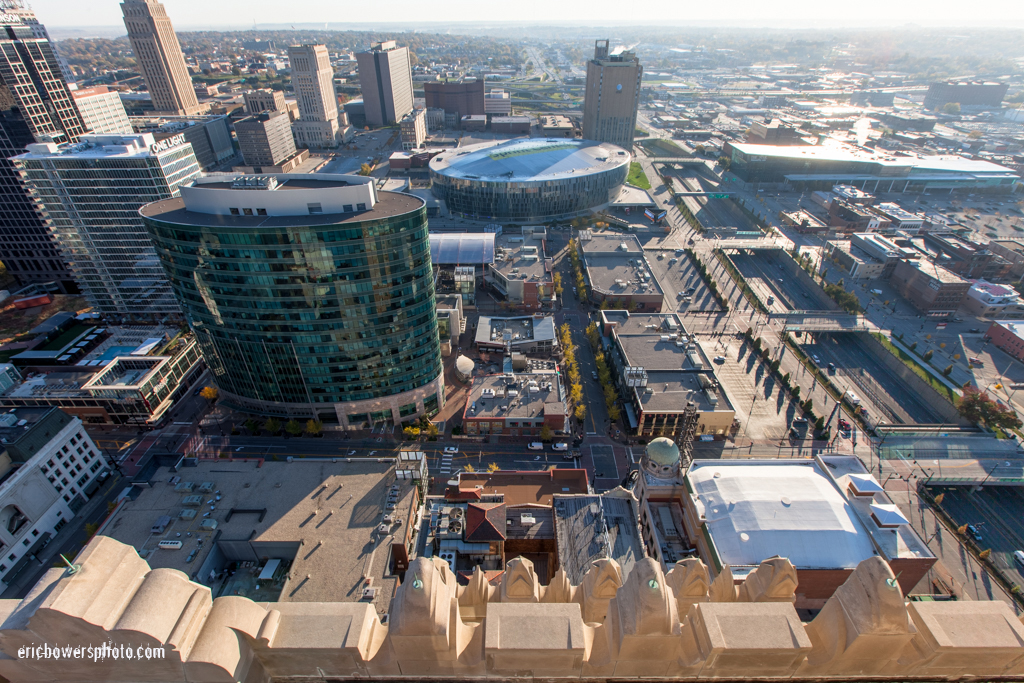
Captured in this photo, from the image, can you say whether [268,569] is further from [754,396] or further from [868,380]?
[868,380]

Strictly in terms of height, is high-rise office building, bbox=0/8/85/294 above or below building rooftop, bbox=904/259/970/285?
above

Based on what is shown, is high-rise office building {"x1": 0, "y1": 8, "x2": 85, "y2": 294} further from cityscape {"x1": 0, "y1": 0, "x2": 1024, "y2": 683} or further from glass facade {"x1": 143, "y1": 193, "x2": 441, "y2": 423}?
glass facade {"x1": 143, "y1": 193, "x2": 441, "y2": 423}

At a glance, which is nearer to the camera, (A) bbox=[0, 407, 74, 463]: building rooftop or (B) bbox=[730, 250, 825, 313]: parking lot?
(A) bbox=[0, 407, 74, 463]: building rooftop

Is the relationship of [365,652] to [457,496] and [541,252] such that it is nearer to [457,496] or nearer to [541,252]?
[457,496]

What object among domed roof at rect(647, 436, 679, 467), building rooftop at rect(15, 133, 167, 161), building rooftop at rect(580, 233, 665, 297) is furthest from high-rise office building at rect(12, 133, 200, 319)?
domed roof at rect(647, 436, 679, 467)

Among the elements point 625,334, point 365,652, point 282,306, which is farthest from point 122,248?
point 365,652

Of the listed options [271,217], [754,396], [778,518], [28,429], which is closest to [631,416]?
[754,396]

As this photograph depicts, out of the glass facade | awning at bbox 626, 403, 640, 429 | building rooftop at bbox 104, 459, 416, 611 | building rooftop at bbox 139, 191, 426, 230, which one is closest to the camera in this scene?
building rooftop at bbox 104, 459, 416, 611
